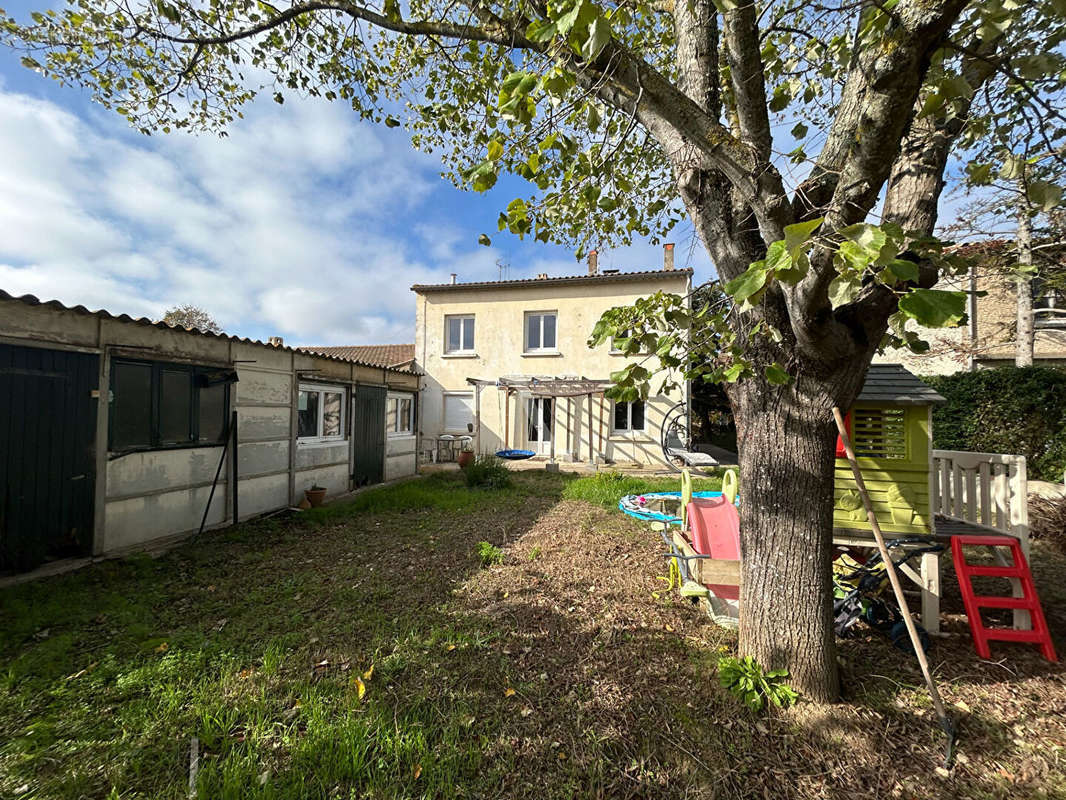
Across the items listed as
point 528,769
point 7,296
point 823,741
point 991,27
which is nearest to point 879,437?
point 823,741

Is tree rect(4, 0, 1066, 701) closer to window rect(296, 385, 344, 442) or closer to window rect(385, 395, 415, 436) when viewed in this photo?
window rect(296, 385, 344, 442)

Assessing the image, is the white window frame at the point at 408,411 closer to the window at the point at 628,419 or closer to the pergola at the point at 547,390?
the pergola at the point at 547,390

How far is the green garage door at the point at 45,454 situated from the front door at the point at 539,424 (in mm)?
11052

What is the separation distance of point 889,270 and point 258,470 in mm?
8271

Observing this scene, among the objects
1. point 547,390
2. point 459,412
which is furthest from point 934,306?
point 459,412

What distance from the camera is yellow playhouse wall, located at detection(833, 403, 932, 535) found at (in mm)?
3547

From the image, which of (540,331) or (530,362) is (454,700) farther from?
(540,331)

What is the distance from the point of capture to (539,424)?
47.8 feet

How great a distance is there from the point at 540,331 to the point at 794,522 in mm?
12694

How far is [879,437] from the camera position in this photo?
12.1 ft

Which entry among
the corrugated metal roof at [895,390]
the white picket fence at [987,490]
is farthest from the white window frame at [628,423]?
the corrugated metal roof at [895,390]

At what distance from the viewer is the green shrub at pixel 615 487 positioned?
27.2 ft

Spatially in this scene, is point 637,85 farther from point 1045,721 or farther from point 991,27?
point 1045,721

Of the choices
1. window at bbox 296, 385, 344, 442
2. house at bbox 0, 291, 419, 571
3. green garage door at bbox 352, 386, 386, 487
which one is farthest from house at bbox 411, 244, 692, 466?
house at bbox 0, 291, 419, 571
